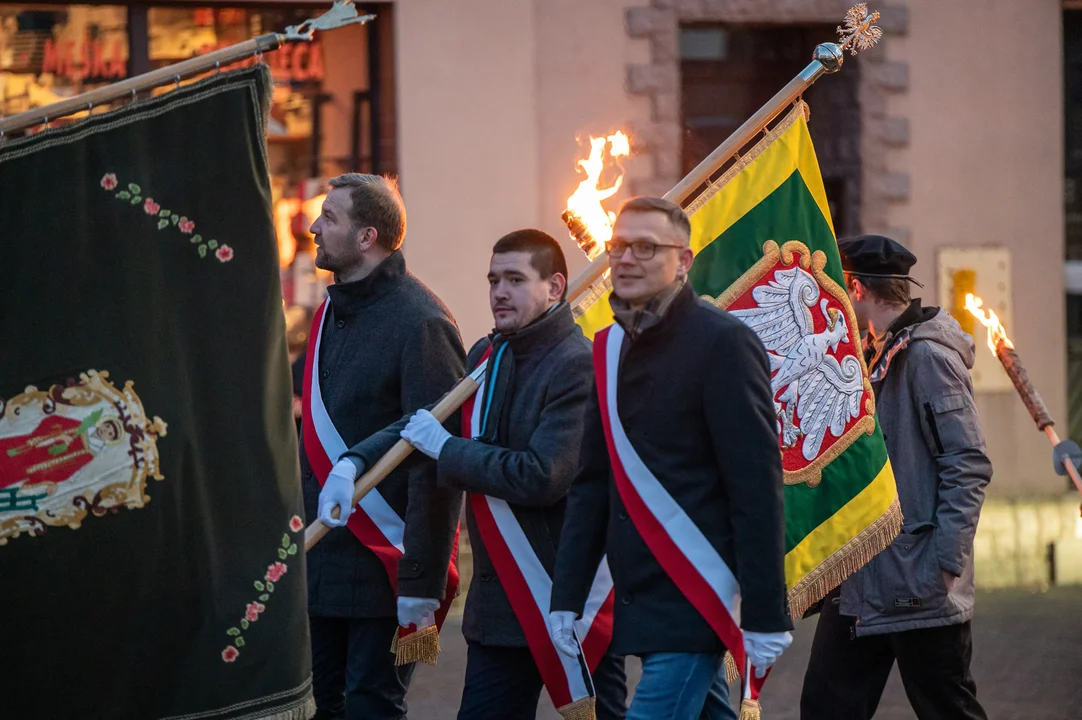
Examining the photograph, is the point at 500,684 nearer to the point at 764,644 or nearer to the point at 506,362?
the point at 506,362

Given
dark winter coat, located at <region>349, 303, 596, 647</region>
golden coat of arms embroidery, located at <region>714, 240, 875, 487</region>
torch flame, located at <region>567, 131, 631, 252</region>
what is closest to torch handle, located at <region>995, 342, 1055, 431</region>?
golden coat of arms embroidery, located at <region>714, 240, 875, 487</region>

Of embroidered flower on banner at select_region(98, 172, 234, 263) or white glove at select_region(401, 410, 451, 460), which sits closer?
embroidered flower on banner at select_region(98, 172, 234, 263)

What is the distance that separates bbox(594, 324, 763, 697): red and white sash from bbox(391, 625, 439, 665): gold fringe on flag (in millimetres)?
1133

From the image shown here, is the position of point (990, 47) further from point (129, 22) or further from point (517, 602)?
point (517, 602)

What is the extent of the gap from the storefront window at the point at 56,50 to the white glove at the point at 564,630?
601 cm

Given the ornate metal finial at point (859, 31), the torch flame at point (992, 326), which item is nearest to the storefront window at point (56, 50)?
the ornate metal finial at point (859, 31)

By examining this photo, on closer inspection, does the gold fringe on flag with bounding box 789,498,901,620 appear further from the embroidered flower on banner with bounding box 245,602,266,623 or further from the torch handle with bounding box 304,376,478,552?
the embroidered flower on banner with bounding box 245,602,266,623

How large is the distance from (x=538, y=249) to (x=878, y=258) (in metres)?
1.43

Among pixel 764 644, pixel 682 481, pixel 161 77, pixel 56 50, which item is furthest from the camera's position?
pixel 56 50

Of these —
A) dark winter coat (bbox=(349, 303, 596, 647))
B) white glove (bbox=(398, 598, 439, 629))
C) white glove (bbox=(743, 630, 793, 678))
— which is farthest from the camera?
white glove (bbox=(398, 598, 439, 629))

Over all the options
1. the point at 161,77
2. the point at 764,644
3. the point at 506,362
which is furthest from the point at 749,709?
the point at 161,77

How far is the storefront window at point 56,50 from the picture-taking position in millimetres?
9273

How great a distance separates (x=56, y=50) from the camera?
9320mm

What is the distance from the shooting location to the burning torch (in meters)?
6.18
